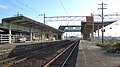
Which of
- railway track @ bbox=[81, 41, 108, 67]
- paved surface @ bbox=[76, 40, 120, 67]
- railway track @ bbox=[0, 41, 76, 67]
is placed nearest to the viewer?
railway track @ bbox=[81, 41, 108, 67]

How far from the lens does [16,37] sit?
49656 millimetres

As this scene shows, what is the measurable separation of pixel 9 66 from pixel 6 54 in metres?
8.08

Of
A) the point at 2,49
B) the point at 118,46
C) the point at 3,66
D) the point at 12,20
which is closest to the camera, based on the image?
the point at 3,66

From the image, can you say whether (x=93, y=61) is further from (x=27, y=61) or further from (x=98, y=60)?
(x=27, y=61)

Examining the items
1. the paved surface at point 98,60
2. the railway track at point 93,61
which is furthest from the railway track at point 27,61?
the railway track at point 93,61

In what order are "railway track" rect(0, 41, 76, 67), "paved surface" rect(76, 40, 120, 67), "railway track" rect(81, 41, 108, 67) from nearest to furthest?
"railway track" rect(81, 41, 108, 67), "paved surface" rect(76, 40, 120, 67), "railway track" rect(0, 41, 76, 67)

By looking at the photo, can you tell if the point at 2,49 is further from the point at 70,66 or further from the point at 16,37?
the point at 16,37

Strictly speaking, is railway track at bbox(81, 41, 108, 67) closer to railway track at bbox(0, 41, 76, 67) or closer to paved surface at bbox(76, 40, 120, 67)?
paved surface at bbox(76, 40, 120, 67)

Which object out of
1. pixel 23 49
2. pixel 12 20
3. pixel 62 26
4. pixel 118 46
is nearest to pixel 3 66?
pixel 23 49

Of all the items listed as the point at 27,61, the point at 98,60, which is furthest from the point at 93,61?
the point at 27,61

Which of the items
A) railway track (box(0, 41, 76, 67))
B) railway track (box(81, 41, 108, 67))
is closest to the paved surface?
railway track (box(81, 41, 108, 67))

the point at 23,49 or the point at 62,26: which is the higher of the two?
the point at 62,26

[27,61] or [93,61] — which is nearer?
[93,61]

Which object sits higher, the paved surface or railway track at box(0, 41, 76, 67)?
the paved surface
